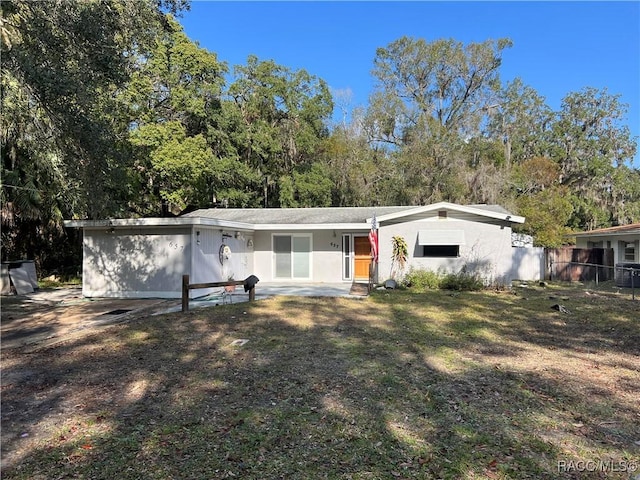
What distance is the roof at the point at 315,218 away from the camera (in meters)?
12.5

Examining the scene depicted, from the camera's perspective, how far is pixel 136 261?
13.0 m

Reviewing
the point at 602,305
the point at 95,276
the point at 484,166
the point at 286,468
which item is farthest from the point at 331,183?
the point at 286,468

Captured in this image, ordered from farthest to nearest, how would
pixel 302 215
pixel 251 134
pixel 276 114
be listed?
1. pixel 276 114
2. pixel 251 134
3. pixel 302 215

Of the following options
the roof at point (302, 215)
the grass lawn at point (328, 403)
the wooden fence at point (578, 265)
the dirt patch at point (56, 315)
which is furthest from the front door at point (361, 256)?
the wooden fence at point (578, 265)

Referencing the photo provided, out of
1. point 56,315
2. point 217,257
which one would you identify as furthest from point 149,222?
point 56,315

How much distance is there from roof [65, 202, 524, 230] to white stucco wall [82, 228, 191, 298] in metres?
0.51

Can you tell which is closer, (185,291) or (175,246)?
(185,291)

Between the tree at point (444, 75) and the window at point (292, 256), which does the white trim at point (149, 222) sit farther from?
the tree at point (444, 75)

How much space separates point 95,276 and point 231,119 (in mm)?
11816

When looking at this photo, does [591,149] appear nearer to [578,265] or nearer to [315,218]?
[578,265]

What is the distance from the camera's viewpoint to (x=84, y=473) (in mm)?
3297

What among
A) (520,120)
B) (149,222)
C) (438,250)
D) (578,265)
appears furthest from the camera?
(520,120)

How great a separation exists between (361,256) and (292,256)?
270 centimetres

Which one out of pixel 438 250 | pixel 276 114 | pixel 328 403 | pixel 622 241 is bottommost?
pixel 328 403
